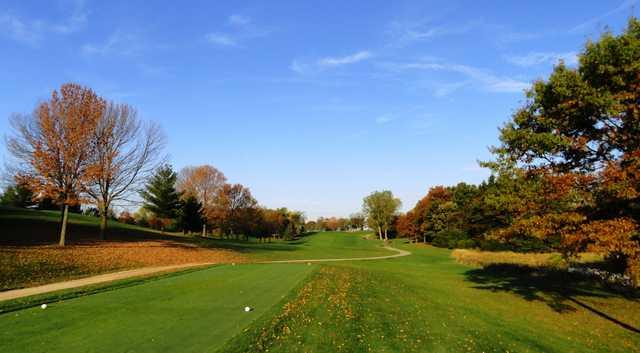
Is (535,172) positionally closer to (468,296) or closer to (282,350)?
(468,296)

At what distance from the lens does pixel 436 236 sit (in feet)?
238

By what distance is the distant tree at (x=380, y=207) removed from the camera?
98062 millimetres

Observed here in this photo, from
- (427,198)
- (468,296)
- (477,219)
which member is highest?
(427,198)

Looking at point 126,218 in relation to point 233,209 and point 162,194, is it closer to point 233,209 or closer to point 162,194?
point 233,209

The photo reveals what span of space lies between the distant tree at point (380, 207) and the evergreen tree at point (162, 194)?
57881 mm

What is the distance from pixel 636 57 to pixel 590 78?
4.82ft

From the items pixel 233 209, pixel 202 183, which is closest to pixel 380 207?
pixel 233 209

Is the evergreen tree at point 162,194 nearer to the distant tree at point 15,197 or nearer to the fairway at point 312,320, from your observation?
the distant tree at point 15,197

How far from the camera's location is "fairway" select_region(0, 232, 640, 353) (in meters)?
8.18

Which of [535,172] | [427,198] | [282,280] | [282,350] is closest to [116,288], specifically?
[282,280]

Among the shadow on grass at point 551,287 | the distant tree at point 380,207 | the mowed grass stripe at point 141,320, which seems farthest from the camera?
the distant tree at point 380,207

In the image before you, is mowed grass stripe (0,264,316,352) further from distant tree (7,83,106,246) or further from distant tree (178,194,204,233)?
distant tree (178,194,204,233)

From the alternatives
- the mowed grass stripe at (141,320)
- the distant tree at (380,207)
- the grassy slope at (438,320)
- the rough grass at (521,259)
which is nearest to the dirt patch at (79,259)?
the mowed grass stripe at (141,320)

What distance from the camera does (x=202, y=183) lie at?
66.8 meters
